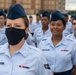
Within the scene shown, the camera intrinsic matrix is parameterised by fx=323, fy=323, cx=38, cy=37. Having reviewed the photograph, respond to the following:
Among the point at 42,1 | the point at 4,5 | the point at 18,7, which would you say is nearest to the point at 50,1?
the point at 42,1

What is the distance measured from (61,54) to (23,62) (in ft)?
5.84

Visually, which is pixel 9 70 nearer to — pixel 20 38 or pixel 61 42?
pixel 20 38

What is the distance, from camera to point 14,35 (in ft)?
10.1

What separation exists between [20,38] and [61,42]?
1.86 meters

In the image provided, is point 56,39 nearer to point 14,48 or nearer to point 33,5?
point 14,48

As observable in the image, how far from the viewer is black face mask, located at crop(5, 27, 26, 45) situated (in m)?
2.98

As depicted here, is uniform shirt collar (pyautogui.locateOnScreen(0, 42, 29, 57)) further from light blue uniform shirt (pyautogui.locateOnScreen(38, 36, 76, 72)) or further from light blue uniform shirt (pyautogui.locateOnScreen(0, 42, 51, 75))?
light blue uniform shirt (pyautogui.locateOnScreen(38, 36, 76, 72))

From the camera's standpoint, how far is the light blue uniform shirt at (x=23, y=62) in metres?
2.94

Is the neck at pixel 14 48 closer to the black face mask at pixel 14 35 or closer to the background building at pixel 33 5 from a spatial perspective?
the black face mask at pixel 14 35

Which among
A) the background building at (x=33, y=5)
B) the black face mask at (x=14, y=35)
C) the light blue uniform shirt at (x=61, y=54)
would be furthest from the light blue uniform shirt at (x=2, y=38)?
the background building at (x=33, y=5)

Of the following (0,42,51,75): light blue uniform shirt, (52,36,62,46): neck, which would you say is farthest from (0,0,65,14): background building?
(0,42,51,75): light blue uniform shirt

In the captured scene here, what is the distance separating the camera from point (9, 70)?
2.93 m

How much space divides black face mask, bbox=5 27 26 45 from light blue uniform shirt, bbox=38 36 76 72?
163cm

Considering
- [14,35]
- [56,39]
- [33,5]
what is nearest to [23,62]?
[14,35]
